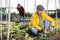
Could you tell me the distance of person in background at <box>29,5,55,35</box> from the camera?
607cm

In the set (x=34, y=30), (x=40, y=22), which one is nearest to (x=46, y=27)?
(x=40, y=22)

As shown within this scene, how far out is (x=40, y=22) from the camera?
20.3 ft

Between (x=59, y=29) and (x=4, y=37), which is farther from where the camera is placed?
(x=59, y=29)

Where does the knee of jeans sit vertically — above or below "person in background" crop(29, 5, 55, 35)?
below

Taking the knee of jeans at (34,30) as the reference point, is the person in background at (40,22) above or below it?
above

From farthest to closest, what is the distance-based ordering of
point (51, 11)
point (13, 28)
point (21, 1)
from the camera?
point (21, 1) → point (51, 11) → point (13, 28)

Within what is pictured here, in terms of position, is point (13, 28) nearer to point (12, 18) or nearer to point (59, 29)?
point (59, 29)

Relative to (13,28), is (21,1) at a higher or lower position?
higher

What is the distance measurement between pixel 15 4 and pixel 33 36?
12.7 ft

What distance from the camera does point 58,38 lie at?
489cm

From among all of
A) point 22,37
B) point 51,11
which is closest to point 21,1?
point 51,11

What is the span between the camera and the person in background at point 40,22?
607 centimetres

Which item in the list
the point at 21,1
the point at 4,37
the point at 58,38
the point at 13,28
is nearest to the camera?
the point at 58,38

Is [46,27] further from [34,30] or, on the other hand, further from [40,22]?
[34,30]
